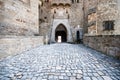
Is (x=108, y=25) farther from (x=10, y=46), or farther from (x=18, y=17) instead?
(x=10, y=46)

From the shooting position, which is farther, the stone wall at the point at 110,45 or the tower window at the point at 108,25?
the tower window at the point at 108,25

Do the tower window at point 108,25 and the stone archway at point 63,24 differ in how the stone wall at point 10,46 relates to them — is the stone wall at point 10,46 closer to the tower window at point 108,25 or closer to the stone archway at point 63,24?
the tower window at point 108,25

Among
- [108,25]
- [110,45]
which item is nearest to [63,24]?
[108,25]

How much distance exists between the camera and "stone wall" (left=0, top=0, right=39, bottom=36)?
770 cm

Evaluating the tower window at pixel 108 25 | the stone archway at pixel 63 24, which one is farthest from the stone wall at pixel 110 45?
the stone archway at pixel 63 24

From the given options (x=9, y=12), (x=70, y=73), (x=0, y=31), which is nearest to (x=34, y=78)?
(x=70, y=73)

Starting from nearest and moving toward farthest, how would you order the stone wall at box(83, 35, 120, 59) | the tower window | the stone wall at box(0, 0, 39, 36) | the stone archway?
1. the stone wall at box(83, 35, 120, 59)
2. the stone wall at box(0, 0, 39, 36)
3. the tower window
4. the stone archway

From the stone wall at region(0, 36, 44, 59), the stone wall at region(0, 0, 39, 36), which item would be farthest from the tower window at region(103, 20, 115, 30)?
the stone wall at region(0, 36, 44, 59)

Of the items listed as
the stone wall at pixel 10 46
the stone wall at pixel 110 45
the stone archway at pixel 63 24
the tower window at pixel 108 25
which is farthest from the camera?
the stone archway at pixel 63 24

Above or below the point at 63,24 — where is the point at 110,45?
below

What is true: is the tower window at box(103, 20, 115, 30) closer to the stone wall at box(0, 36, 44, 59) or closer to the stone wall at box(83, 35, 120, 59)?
the stone wall at box(83, 35, 120, 59)

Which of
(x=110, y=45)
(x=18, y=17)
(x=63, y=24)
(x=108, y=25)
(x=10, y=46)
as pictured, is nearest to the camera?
(x=10, y=46)

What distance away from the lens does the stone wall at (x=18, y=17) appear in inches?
303

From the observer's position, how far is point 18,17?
9.59m
